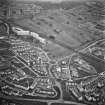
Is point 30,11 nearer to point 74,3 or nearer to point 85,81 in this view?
point 74,3

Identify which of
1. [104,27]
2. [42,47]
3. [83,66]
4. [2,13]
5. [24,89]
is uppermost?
[2,13]

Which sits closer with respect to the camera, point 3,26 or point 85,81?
point 85,81

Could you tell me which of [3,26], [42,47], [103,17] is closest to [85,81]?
[42,47]

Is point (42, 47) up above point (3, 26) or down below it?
below

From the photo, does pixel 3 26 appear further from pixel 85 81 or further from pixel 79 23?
pixel 85 81

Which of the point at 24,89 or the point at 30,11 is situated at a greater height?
the point at 30,11

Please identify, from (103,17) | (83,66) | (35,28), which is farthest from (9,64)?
(103,17)
